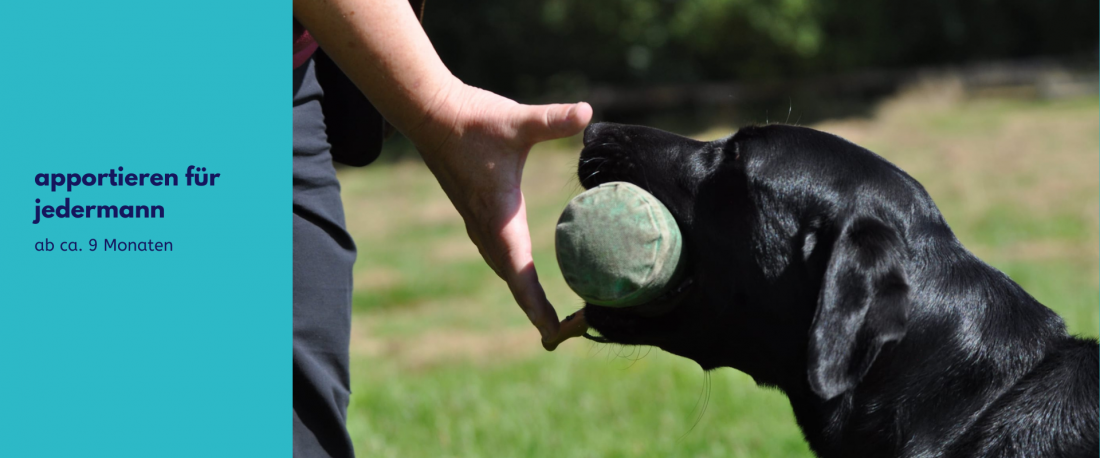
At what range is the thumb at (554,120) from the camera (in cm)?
215

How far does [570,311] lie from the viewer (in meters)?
7.34

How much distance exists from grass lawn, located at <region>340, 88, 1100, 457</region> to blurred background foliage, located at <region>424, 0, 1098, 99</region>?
6520mm

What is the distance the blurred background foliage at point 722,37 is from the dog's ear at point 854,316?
22.0 meters

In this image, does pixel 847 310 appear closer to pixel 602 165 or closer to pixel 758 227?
pixel 758 227

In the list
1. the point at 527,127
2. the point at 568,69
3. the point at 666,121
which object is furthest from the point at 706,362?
the point at 568,69

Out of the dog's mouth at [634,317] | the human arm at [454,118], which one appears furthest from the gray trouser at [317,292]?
the dog's mouth at [634,317]

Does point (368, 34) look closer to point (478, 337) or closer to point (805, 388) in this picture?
point (805, 388)

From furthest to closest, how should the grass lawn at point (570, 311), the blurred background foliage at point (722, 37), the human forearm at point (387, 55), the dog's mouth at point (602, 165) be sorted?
the blurred background foliage at point (722, 37), the grass lawn at point (570, 311), the dog's mouth at point (602, 165), the human forearm at point (387, 55)

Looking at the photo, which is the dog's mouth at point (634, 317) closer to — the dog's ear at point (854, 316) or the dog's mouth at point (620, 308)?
the dog's mouth at point (620, 308)

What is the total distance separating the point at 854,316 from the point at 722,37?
23320mm

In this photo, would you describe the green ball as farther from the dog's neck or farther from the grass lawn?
the dog's neck

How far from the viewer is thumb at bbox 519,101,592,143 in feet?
7.06

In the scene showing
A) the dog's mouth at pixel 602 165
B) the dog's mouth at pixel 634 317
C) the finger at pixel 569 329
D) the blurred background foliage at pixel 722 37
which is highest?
the dog's mouth at pixel 602 165

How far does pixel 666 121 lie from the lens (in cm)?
2452
